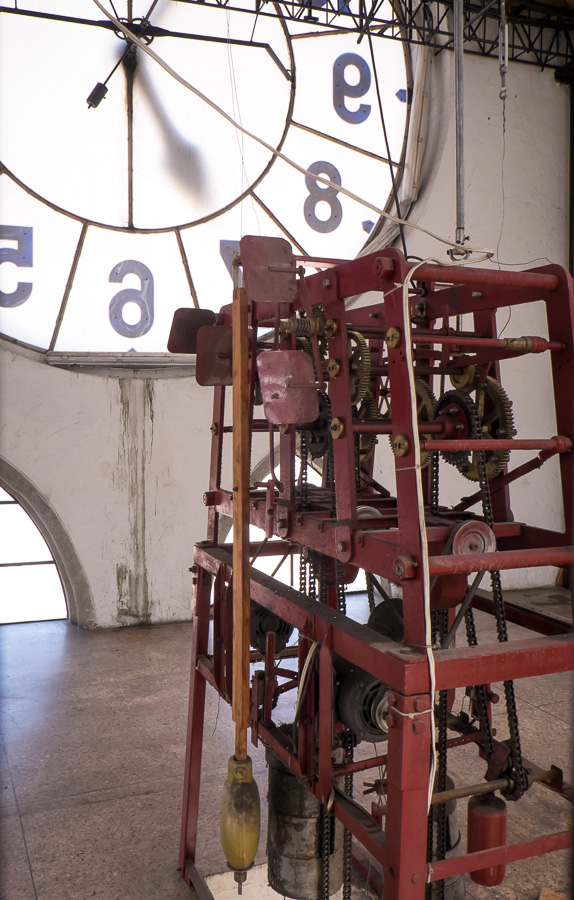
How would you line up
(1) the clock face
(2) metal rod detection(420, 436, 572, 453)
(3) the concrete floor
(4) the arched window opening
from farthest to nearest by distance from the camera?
1. (4) the arched window opening
2. (1) the clock face
3. (3) the concrete floor
4. (2) metal rod detection(420, 436, 572, 453)

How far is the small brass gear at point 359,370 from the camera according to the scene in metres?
2.37

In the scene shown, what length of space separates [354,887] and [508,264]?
6411 mm

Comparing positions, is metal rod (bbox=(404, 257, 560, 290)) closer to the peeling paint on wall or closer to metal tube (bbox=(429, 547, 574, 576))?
metal tube (bbox=(429, 547, 574, 576))

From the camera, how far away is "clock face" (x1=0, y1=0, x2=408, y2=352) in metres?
6.16

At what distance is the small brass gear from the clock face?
15.2ft

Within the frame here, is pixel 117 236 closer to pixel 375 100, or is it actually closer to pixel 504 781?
pixel 375 100

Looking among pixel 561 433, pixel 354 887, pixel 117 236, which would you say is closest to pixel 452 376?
pixel 561 433

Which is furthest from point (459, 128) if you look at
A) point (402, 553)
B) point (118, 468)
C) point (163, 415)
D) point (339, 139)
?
point (339, 139)

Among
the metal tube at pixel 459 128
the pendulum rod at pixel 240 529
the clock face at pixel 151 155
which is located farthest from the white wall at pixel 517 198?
the pendulum rod at pixel 240 529

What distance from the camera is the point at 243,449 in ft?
6.22

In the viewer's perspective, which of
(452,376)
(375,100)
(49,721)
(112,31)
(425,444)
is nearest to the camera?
(425,444)

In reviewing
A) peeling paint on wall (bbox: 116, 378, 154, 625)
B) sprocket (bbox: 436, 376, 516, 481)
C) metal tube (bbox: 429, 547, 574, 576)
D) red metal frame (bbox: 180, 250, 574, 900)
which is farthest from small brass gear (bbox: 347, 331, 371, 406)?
peeling paint on wall (bbox: 116, 378, 154, 625)

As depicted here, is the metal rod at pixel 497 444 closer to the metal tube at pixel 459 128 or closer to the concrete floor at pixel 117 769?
the metal tube at pixel 459 128

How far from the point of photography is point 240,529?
1896 mm
